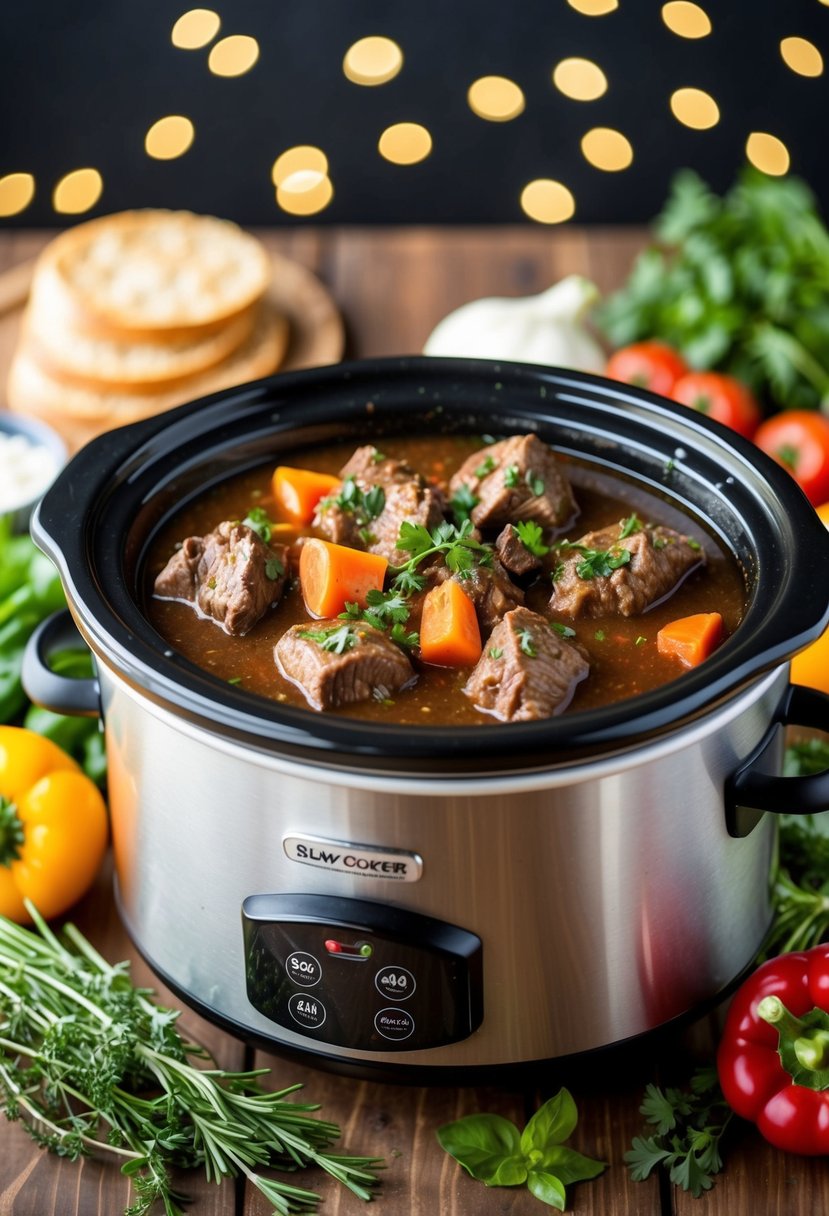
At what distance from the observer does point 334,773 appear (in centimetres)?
230

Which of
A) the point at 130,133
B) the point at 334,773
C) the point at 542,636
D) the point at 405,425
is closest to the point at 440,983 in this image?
the point at 334,773

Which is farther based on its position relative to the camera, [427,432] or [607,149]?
[607,149]

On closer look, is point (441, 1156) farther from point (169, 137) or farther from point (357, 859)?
point (169, 137)

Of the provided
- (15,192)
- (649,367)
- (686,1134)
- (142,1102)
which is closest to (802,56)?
(649,367)

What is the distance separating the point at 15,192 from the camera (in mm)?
6750

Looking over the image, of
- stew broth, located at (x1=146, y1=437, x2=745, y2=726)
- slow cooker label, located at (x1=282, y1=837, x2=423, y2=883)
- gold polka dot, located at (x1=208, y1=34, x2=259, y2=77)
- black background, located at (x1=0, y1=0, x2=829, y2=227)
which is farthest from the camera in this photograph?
black background, located at (x1=0, y1=0, x2=829, y2=227)

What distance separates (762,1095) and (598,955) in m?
0.42

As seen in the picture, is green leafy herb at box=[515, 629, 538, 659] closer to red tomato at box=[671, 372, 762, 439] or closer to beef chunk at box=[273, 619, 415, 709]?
beef chunk at box=[273, 619, 415, 709]

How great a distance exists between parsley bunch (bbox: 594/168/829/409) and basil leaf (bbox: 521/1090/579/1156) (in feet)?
9.60

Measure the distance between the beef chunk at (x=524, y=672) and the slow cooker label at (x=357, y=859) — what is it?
307 mm

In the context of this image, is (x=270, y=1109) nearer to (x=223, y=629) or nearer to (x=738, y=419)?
(x=223, y=629)

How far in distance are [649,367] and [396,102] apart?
2.38 m

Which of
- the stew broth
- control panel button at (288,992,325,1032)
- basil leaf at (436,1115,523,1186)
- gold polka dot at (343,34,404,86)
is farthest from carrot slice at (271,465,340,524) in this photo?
gold polka dot at (343,34,404,86)

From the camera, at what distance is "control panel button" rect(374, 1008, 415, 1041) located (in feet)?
8.39
